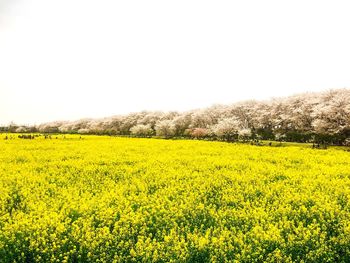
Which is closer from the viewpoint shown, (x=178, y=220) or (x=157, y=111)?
(x=178, y=220)

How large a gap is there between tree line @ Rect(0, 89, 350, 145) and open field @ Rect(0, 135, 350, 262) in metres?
44.5

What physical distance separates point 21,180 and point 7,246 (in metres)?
8.52

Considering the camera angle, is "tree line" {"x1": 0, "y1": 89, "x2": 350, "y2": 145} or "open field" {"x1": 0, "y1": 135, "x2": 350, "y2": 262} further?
"tree line" {"x1": 0, "y1": 89, "x2": 350, "y2": 145}

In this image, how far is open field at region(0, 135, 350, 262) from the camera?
888cm

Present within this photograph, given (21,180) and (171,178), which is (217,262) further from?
(21,180)

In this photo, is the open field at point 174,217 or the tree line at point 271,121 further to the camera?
the tree line at point 271,121

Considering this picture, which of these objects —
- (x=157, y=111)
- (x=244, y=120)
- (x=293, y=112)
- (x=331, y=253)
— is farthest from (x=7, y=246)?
(x=157, y=111)

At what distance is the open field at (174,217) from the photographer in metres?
8.88

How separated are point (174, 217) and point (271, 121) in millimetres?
73064

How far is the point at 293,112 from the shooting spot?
247 ft

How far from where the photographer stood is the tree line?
6319 centimetres

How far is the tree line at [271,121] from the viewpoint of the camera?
2488 inches

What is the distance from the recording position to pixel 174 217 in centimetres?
1140

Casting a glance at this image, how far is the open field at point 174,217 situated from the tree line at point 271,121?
4446cm
